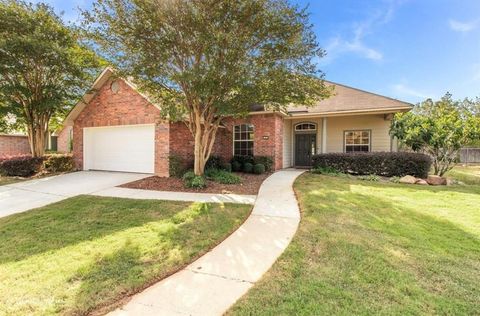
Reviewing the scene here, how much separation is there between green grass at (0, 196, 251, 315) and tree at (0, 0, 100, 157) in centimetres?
789

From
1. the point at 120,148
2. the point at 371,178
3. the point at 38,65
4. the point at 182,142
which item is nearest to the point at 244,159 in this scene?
the point at 182,142

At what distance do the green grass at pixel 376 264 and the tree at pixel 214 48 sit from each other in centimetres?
406

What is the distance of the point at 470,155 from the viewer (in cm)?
2580

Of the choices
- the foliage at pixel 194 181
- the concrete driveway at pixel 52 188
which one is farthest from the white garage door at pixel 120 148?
the foliage at pixel 194 181

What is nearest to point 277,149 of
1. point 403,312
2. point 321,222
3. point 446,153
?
point 446,153

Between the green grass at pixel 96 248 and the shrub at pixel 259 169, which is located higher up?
the shrub at pixel 259 169

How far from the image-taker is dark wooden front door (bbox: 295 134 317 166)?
15.6 m

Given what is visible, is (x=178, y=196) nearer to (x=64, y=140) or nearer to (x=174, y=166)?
(x=174, y=166)

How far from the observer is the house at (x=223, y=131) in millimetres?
Answer: 11328

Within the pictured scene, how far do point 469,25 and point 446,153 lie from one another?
5916mm

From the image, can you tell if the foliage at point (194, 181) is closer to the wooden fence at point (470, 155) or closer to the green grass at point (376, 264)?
the green grass at point (376, 264)

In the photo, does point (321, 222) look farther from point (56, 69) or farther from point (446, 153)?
point (56, 69)

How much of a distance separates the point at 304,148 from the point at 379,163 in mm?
4565

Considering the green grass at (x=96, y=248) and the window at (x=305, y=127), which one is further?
the window at (x=305, y=127)
